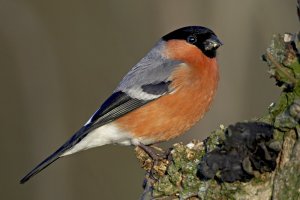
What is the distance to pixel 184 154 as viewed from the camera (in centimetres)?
313

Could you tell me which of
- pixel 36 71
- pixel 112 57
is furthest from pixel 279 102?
pixel 112 57

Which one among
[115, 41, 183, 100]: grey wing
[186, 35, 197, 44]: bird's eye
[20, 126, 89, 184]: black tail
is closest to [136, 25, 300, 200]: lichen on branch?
[115, 41, 183, 100]: grey wing

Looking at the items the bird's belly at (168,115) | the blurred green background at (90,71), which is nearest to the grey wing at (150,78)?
the bird's belly at (168,115)

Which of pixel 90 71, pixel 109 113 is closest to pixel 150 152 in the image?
pixel 109 113

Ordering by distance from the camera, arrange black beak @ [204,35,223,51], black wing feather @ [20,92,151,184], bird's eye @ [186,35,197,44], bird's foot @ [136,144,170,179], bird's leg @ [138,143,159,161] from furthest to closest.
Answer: bird's eye @ [186,35,197,44] → black beak @ [204,35,223,51] → black wing feather @ [20,92,151,184] → bird's leg @ [138,143,159,161] → bird's foot @ [136,144,170,179]

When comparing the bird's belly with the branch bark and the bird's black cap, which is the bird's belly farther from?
the branch bark

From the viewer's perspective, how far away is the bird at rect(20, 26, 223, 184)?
462 centimetres

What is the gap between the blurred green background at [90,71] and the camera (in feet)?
17.4

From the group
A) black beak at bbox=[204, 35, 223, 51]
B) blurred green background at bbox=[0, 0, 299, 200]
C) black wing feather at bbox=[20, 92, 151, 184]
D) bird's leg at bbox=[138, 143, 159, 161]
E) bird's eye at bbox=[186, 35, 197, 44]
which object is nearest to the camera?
bird's leg at bbox=[138, 143, 159, 161]

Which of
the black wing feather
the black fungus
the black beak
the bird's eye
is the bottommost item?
the black wing feather

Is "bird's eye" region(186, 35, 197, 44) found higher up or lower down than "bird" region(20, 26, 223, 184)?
higher up

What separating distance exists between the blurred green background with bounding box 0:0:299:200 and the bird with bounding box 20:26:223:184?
46 centimetres

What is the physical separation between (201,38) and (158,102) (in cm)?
74

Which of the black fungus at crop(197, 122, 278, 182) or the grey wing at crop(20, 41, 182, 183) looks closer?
the black fungus at crop(197, 122, 278, 182)
